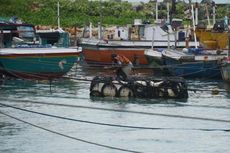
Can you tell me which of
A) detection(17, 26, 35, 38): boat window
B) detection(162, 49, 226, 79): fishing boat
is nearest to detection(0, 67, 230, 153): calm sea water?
detection(162, 49, 226, 79): fishing boat

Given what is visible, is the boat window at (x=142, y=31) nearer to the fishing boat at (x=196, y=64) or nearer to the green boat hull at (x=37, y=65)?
the fishing boat at (x=196, y=64)

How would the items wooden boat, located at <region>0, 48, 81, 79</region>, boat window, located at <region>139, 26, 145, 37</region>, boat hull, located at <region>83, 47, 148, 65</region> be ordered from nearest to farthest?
wooden boat, located at <region>0, 48, 81, 79</region> < boat hull, located at <region>83, 47, 148, 65</region> < boat window, located at <region>139, 26, 145, 37</region>

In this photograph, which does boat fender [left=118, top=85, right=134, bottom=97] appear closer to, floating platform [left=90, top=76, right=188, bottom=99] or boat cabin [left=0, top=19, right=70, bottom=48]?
floating platform [left=90, top=76, right=188, bottom=99]

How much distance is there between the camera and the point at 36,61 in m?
45.3

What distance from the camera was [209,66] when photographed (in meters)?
47.2

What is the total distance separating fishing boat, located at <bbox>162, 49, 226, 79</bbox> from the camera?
46.7 m

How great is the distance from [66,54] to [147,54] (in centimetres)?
841

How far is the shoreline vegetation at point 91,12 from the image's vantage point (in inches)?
2995

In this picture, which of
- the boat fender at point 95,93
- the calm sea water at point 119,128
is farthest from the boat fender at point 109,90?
the calm sea water at point 119,128

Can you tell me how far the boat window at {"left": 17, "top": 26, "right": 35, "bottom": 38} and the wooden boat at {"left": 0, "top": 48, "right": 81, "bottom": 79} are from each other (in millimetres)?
1991

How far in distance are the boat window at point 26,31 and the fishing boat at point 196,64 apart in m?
7.60

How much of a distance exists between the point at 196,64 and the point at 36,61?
8.48 meters

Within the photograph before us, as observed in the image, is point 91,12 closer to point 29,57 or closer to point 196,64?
point 196,64

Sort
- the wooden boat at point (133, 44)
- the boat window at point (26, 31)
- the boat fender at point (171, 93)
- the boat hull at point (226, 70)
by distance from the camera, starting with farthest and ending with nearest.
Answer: the wooden boat at point (133, 44) → the boat window at point (26, 31) → the boat hull at point (226, 70) → the boat fender at point (171, 93)
